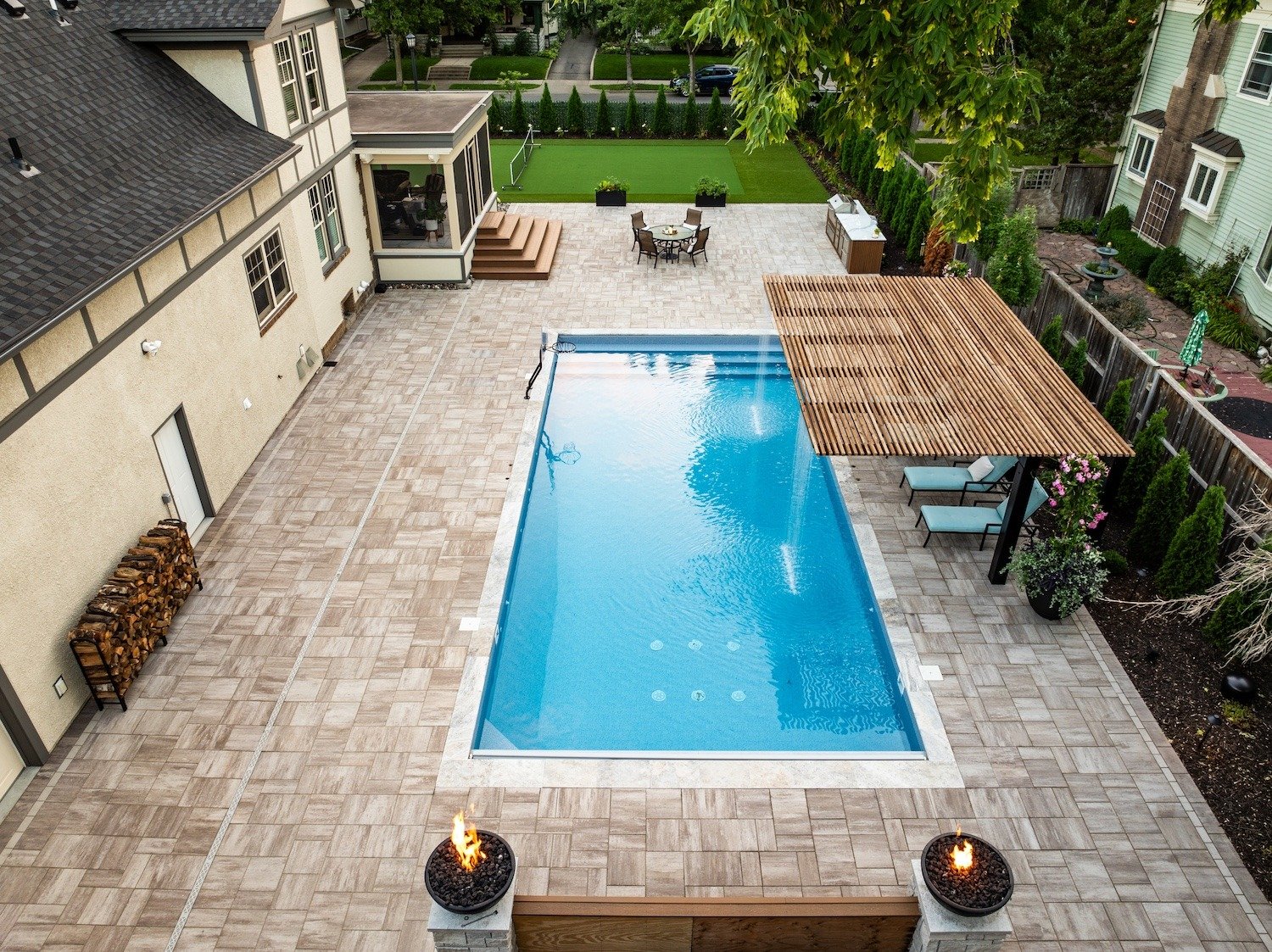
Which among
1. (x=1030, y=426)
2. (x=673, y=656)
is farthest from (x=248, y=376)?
(x=1030, y=426)

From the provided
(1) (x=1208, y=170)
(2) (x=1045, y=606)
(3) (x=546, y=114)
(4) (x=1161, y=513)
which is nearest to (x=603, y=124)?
(3) (x=546, y=114)

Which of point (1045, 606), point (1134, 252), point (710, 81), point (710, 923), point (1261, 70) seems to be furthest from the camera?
point (710, 81)

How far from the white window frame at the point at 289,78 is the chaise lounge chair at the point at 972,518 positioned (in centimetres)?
1196

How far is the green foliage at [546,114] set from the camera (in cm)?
3088

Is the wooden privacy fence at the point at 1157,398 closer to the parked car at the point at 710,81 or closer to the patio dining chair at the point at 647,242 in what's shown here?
the patio dining chair at the point at 647,242

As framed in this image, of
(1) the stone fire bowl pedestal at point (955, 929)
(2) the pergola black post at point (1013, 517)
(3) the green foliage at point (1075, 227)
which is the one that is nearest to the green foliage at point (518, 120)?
(3) the green foliage at point (1075, 227)

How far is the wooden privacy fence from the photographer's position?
987cm

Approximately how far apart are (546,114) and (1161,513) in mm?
26714

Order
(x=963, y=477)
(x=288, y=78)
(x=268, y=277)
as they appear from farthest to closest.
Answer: (x=288, y=78) → (x=268, y=277) → (x=963, y=477)

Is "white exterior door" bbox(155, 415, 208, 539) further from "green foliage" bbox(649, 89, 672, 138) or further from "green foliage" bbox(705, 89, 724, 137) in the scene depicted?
"green foliage" bbox(705, 89, 724, 137)

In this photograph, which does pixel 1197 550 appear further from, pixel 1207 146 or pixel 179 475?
pixel 1207 146

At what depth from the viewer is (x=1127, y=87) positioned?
23266 mm

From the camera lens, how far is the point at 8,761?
7.88 m

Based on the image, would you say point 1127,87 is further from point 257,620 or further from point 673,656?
point 257,620
